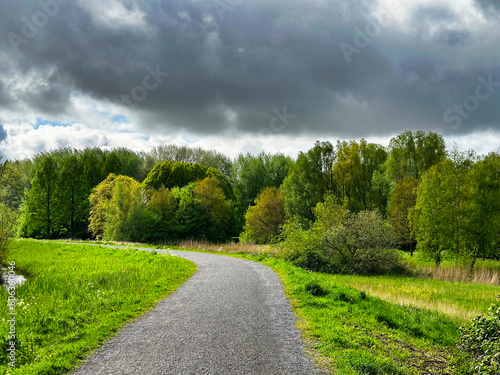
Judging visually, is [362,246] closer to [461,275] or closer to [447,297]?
[461,275]

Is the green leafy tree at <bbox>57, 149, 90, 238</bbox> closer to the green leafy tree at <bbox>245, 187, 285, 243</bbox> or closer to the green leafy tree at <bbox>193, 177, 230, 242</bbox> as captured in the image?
the green leafy tree at <bbox>193, 177, 230, 242</bbox>

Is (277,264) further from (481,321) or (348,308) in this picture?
(481,321)

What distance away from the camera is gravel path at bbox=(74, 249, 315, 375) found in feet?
19.6

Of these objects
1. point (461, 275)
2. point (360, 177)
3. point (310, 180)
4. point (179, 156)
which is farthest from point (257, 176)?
point (461, 275)

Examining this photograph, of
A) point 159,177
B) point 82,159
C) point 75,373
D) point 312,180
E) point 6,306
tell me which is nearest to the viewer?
point 75,373

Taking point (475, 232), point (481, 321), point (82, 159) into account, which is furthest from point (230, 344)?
point (82, 159)

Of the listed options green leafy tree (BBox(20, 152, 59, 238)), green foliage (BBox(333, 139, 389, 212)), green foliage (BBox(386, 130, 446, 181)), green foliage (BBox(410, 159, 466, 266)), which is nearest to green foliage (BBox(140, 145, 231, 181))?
green leafy tree (BBox(20, 152, 59, 238))

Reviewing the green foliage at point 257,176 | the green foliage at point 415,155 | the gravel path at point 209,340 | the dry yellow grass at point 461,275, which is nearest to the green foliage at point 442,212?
the dry yellow grass at point 461,275

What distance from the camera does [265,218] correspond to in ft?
164

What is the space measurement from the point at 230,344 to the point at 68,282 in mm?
8877

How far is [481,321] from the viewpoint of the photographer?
7070 mm

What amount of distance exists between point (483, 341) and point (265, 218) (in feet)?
141

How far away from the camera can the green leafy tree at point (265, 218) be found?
49.2 metres

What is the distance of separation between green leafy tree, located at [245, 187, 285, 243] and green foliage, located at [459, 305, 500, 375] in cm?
4110
